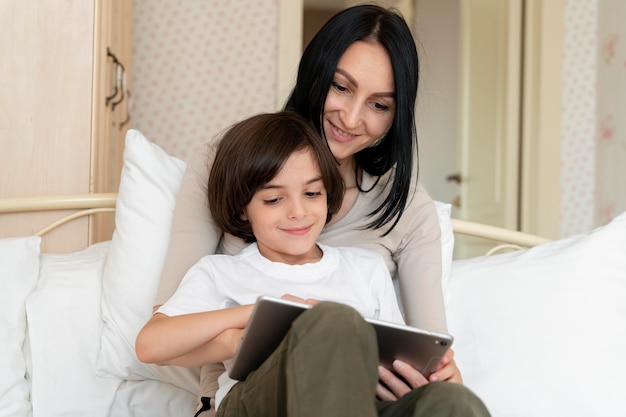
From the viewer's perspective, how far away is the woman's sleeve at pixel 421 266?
1466 mm

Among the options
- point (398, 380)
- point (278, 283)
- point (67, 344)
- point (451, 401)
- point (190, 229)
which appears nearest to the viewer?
point (451, 401)

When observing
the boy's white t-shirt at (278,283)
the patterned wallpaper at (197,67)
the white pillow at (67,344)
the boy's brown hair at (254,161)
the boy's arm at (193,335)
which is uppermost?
the patterned wallpaper at (197,67)

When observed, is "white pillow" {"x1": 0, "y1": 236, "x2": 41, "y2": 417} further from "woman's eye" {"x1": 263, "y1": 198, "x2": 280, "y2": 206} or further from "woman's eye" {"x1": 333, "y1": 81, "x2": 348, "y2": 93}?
"woman's eye" {"x1": 333, "y1": 81, "x2": 348, "y2": 93}

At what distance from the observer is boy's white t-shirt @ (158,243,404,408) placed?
1311mm

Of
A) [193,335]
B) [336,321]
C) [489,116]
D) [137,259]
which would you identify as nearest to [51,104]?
[137,259]

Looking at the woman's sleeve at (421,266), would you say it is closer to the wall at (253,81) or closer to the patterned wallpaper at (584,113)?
the wall at (253,81)

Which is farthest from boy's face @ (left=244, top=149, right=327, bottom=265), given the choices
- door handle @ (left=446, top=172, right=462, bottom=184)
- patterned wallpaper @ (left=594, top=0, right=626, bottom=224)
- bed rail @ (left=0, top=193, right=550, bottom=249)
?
door handle @ (left=446, top=172, right=462, bottom=184)

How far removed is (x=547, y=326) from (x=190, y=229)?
2.38 feet

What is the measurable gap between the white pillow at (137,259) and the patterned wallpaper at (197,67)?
147 centimetres

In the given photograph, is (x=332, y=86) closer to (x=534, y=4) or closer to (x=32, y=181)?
(x=32, y=181)

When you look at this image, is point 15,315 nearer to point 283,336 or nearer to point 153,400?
point 153,400

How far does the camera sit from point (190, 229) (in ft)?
4.78

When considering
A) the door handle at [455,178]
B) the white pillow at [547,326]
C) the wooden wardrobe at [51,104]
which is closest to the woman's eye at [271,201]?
the white pillow at [547,326]

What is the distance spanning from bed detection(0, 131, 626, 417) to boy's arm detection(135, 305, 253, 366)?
0.33m
